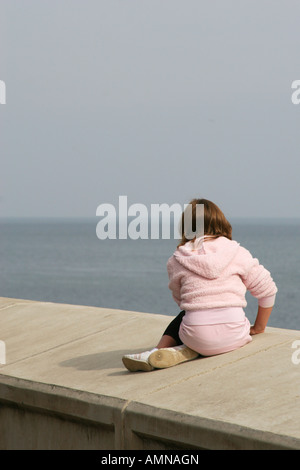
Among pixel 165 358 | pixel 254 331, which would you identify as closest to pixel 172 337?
pixel 165 358

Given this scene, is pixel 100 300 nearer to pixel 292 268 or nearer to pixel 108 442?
pixel 292 268

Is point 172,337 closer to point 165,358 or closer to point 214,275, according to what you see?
point 165,358

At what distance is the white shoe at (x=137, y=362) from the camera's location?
13.7ft

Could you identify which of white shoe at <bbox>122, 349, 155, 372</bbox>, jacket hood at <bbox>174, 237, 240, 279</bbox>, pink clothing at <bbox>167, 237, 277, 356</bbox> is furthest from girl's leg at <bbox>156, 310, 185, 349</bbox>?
jacket hood at <bbox>174, 237, 240, 279</bbox>

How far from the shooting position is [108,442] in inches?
149

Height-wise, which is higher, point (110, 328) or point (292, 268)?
point (110, 328)

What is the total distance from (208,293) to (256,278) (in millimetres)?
351

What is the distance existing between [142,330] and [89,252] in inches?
4402

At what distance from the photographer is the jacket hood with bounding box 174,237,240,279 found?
430cm

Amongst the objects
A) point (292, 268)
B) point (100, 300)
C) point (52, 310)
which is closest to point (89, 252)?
point (292, 268)

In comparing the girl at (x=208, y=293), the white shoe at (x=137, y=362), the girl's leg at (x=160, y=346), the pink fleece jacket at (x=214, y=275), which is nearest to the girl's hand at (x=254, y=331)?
the girl at (x=208, y=293)

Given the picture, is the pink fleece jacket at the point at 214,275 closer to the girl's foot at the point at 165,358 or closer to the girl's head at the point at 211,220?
the girl's head at the point at 211,220

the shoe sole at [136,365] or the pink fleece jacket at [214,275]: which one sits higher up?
the pink fleece jacket at [214,275]

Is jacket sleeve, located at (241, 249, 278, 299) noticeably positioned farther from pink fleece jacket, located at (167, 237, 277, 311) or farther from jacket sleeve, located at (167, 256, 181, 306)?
jacket sleeve, located at (167, 256, 181, 306)
